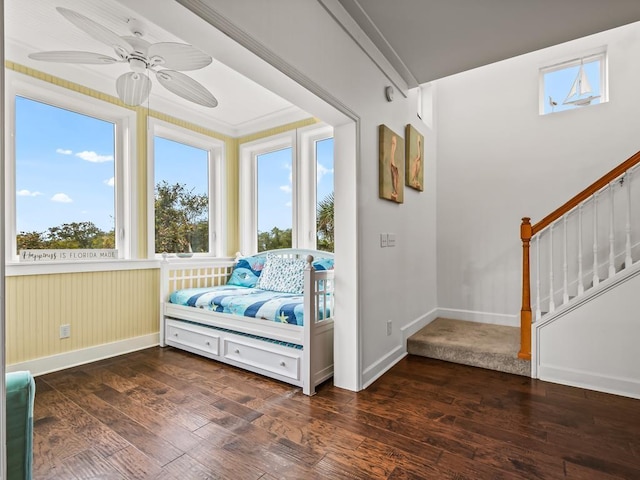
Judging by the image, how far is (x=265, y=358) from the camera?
2.62 metres

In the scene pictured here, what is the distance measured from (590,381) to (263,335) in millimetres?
2443

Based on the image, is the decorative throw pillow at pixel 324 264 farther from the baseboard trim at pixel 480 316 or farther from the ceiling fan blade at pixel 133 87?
the ceiling fan blade at pixel 133 87

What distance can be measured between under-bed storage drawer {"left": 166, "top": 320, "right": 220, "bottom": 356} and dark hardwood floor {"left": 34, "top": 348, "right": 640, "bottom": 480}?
0.34 m

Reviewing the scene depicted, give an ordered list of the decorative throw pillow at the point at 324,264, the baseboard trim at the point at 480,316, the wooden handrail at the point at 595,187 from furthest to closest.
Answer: the baseboard trim at the point at 480,316 → the decorative throw pillow at the point at 324,264 → the wooden handrail at the point at 595,187

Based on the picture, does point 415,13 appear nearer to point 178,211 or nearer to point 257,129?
point 257,129

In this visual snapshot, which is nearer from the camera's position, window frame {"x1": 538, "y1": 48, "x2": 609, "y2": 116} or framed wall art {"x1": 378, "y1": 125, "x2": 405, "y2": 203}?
framed wall art {"x1": 378, "y1": 125, "x2": 405, "y2": 203}

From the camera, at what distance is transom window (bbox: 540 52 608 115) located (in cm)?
320

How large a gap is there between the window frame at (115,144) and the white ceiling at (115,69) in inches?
6.2

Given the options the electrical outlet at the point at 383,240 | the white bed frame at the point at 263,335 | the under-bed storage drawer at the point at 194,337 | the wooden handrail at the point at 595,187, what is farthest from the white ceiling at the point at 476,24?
the under-bed storage drawer at the point at 194,337

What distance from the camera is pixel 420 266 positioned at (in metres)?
3.52

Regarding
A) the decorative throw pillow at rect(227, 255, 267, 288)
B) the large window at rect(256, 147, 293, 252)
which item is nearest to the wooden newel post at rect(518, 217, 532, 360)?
the large window at rect(256, 147, 293, 252)

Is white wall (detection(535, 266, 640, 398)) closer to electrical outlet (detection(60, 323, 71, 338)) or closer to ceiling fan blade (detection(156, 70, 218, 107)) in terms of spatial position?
ceiling fan blade (detection(156, 70, 218, 107))

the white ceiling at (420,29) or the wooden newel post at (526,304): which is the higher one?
the white ceiling at (420,29)

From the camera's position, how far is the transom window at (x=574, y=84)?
3197 millimetres
